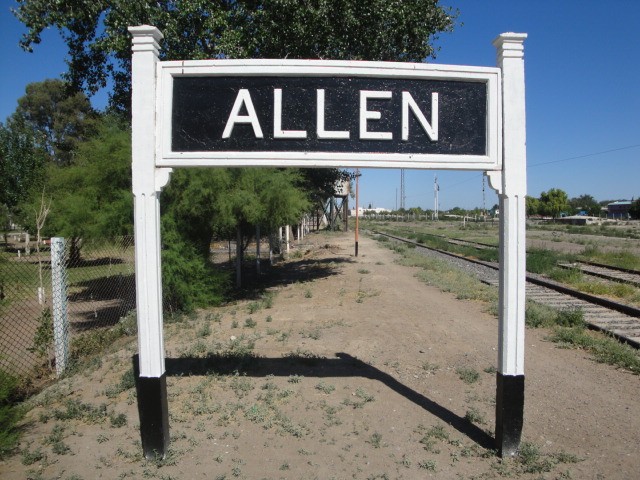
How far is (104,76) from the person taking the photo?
13.2m

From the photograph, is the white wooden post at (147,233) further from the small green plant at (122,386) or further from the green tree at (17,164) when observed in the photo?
the green tree at (17,164)

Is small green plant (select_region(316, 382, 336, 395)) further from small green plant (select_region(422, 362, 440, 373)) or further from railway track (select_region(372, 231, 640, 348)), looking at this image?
railway track (select_region(372, 231, 640, 348))

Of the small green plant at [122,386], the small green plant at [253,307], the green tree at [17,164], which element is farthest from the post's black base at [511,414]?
the green tree at [17,164]

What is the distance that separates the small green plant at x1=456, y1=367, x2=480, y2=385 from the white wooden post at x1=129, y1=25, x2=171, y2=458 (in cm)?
355

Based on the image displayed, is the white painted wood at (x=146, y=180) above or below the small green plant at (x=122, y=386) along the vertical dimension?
above

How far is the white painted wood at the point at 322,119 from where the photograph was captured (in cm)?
411

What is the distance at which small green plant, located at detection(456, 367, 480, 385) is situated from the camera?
19.4 feet

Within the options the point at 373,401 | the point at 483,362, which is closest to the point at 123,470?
the point at 373,401

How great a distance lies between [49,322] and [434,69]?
20.9ft

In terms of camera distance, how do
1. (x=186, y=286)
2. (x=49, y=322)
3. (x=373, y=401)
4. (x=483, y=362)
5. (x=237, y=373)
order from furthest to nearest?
(x=186, y=286)
(x=49, y=322)
(x=483, y=362)
(x=237, y=373)
(x=373, y=401)

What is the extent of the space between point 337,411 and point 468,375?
190cm

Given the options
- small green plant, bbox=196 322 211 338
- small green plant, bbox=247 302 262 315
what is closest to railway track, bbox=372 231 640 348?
small green plant, bbox=247 302 262 315

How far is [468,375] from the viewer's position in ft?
19.7

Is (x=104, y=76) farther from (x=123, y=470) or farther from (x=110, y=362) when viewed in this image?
(x=123, y=470)
